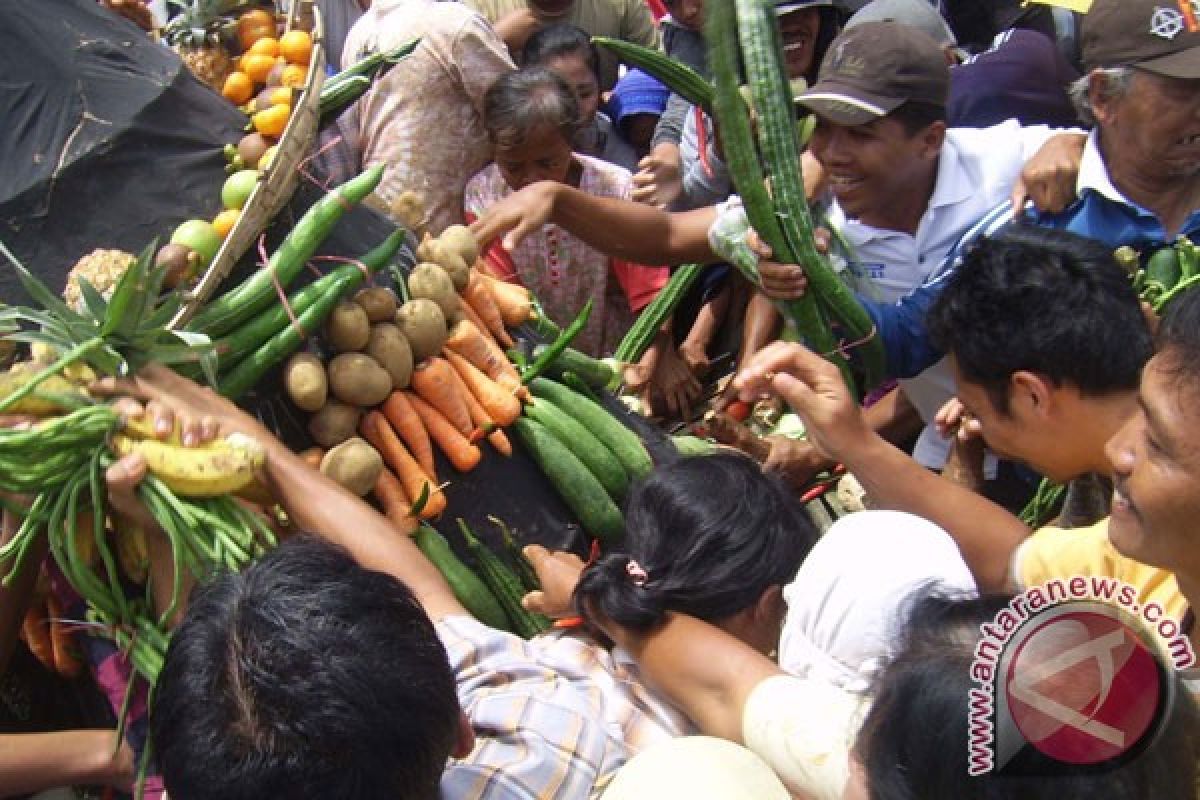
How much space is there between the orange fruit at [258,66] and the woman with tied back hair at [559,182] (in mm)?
654

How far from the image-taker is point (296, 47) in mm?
3258

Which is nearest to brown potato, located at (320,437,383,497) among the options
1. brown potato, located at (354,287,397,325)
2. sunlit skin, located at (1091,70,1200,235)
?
brown potato, located at (354,287,397,325)

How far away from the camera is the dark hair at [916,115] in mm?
2908

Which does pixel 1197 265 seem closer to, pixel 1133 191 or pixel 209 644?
pixel 1133 191

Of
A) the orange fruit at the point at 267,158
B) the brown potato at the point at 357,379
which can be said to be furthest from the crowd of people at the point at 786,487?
the orange fruit at the point at 267,158

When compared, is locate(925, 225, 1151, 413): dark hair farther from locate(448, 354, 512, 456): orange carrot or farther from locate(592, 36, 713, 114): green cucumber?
locate(592, 36, 713, 114): green cucumber

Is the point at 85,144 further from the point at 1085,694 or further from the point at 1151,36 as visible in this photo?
the point at 1151,36

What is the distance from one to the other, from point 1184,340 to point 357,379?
5.01 feet

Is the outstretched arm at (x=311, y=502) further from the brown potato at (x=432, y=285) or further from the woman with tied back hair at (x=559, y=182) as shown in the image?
the woman with tied back hair at (x=559, y=182)

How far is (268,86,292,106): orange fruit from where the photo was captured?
2.62 m

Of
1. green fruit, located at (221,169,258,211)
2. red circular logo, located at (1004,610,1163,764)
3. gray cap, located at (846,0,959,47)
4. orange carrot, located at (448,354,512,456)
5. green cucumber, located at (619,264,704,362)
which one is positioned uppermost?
red circular logo, located at (1004,610,1163,764)

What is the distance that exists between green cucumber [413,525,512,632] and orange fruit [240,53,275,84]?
171cm

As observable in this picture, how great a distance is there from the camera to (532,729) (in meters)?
1.78

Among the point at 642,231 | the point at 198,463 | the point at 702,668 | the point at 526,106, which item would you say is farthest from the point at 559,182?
the point at 702,668
